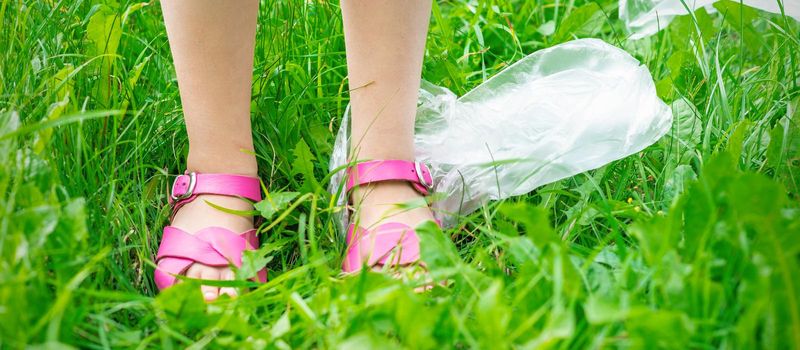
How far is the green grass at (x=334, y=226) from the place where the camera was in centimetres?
73

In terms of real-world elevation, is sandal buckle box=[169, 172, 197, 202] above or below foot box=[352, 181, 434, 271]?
above

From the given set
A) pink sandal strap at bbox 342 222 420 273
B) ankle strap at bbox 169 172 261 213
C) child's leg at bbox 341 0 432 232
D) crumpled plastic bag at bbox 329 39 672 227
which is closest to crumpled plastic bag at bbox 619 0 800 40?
crumpled plastic bag at bbox 329 39 672 227

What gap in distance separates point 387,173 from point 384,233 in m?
0.10

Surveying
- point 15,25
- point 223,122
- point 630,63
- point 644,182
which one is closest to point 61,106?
point 223,122

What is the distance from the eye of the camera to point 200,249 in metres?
1.06

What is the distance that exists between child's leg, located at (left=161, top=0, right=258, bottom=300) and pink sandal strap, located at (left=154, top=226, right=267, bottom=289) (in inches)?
0.5

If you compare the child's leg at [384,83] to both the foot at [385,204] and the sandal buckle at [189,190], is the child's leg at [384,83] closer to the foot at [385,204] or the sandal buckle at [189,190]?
the foot at [385,204]

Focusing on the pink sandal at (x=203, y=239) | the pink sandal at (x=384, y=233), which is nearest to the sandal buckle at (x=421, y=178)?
the pink sandal at (x=384, y=233)

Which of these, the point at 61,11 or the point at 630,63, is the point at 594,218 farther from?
the point at 61,11

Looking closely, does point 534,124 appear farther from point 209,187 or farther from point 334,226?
point 209,187

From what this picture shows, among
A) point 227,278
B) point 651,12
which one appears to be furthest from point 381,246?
point 651,12

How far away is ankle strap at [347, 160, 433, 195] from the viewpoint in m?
1.14

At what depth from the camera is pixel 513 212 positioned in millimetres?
801

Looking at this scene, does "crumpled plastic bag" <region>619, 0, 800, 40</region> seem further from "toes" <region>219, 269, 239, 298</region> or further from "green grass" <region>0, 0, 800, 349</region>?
"toes" <region>219, 269, 239, 298</region>
